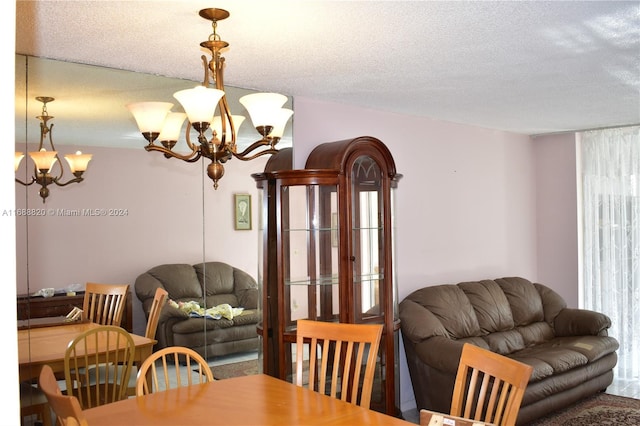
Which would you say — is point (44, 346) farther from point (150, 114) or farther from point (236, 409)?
point (150, 114)

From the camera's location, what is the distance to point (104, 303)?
328cm

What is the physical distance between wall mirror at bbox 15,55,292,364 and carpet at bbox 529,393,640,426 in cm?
274

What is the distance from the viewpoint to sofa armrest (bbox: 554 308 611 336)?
5.33 m

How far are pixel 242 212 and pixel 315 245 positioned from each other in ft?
1.71

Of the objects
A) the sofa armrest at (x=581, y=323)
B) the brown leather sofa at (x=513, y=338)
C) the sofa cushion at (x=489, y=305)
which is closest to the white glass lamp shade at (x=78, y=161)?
the brown leather sofa at (x=513, y=338)

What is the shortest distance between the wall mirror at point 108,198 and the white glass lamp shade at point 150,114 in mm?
941

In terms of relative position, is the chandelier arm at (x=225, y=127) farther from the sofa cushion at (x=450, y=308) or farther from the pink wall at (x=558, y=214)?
the pink wall at (x=558, y=214)

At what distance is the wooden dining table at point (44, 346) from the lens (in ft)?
9.80

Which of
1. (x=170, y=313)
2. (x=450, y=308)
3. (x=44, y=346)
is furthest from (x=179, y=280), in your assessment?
(x=450, y=308)

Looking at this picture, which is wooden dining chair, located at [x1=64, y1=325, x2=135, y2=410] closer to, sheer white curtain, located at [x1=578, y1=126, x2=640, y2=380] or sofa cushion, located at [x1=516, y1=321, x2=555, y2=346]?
sofa cushion, located at [x1=516, y1=321, x2=555, y2=346]

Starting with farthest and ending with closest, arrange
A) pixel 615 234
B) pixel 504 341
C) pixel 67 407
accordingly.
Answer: pixel 615 234, pixel 504 341, pixel 67 407

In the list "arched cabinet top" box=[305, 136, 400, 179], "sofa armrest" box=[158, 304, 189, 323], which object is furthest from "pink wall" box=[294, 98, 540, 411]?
"sofa armrest" box=[158, 304, 189, 323]

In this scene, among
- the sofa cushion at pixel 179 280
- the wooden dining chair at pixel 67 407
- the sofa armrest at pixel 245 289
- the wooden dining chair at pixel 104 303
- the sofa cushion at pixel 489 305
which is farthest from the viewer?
the sofa cushion at pixel 489 305

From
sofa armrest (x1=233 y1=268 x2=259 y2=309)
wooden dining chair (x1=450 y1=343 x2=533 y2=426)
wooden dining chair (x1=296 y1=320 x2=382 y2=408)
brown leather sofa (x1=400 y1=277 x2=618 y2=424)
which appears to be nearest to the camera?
wooden dining chair (x1=450 y1=343 x2=533 y2=426)
